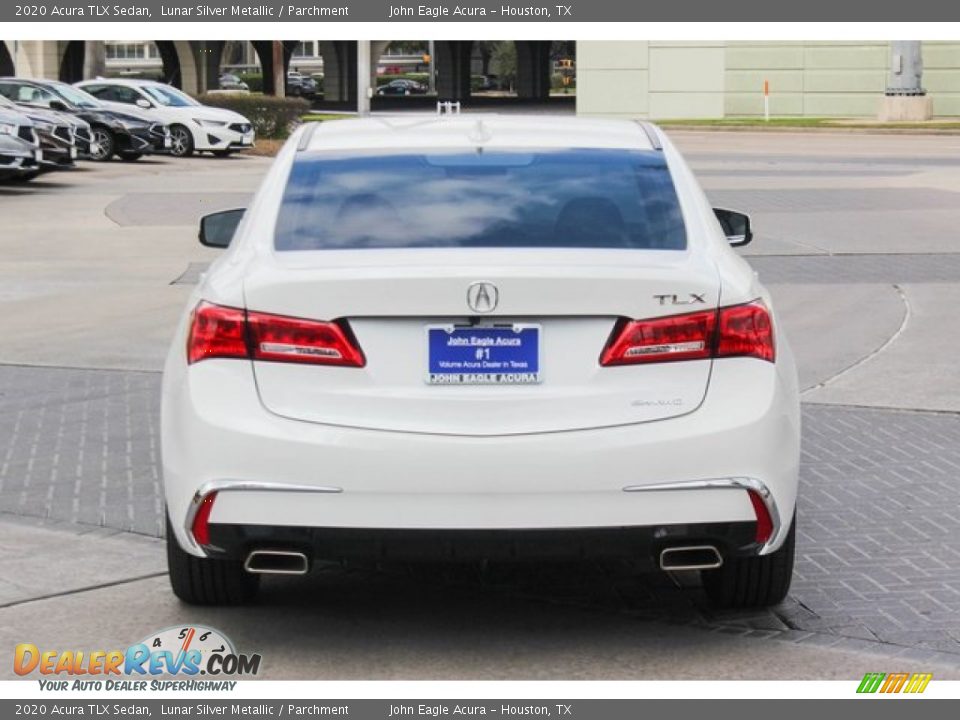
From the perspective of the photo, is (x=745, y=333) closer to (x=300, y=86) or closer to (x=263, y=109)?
(x=263, y=109)

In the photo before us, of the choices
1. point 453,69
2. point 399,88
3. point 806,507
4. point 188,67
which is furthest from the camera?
point 399,88

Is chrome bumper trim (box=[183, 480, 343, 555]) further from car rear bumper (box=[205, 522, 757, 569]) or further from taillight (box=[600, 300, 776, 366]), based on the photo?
taillight (box=[600, 300, 776, 366])

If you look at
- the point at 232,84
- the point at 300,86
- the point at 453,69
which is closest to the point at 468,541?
the point at 453,69

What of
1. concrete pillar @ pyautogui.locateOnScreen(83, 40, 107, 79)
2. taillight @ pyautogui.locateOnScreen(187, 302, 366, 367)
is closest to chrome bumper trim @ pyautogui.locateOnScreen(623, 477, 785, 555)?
taillight @ pyautogui.locateOnScreen(187, 302, 366, 367)

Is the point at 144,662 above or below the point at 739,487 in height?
below

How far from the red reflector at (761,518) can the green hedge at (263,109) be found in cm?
3857

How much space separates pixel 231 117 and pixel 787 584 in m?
33.0

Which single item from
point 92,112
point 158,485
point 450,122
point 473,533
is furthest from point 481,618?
point 92,112

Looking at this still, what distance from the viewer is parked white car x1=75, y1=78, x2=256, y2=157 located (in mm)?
37281

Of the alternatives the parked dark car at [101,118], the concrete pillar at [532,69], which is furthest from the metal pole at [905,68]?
the concrete pillar at [532,69]

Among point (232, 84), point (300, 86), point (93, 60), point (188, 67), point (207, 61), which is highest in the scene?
point (93, 60)

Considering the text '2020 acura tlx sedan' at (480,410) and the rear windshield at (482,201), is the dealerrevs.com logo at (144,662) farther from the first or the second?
the rear windshield at (482,201)

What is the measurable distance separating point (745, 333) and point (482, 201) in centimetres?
98

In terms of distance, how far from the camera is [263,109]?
43.3 meters
